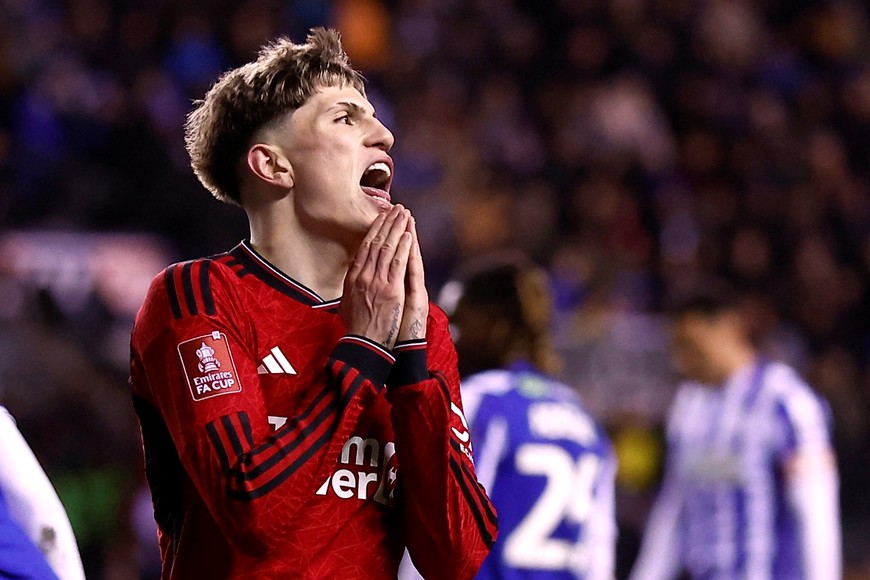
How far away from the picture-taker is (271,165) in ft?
8.66

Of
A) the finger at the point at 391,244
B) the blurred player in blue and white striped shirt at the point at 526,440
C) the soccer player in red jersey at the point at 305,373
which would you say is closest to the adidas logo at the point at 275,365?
the soccer player in red jersey at the point at 305,373

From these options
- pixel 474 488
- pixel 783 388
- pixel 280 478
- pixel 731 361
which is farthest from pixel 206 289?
pixel 731 361

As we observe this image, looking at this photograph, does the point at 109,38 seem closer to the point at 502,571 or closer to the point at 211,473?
the point at 502,571

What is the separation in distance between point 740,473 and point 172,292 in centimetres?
382

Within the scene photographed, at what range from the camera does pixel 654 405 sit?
866cm

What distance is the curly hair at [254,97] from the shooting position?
104 inches

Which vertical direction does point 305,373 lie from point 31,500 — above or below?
above

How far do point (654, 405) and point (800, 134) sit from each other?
11.8 ft

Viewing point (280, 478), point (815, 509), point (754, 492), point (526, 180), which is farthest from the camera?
point (526, 180)

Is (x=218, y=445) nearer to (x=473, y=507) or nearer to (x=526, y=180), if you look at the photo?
(x=473, y=507)

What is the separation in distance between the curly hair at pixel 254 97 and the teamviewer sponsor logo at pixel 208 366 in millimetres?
501

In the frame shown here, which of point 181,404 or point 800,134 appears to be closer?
point 181,404

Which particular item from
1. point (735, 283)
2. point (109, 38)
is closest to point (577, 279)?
point (735, 283)

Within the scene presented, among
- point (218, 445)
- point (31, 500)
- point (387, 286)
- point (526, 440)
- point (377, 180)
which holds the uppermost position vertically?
point (377, 180)
